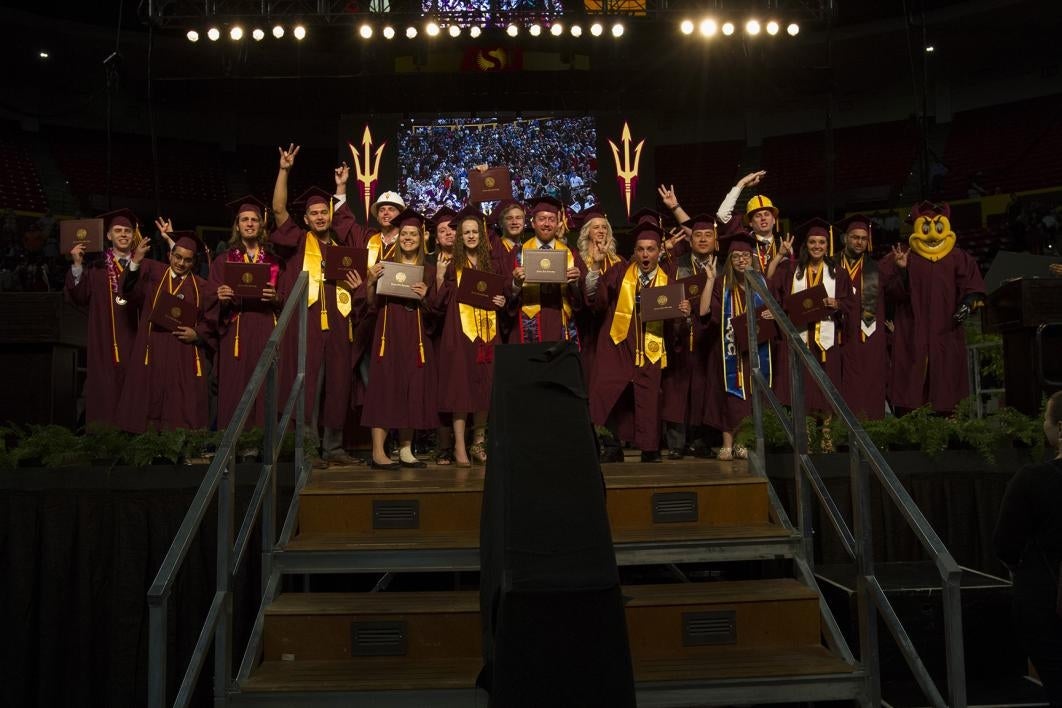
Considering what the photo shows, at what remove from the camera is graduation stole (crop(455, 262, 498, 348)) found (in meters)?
6.38

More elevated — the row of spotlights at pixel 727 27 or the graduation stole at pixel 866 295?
the row of spotlights at pixel 727 27

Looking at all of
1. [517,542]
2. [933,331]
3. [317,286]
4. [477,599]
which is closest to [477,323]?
[317,286]

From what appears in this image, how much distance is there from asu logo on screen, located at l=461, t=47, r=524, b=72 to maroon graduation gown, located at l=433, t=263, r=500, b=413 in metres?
10.9

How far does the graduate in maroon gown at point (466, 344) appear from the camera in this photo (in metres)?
6.25

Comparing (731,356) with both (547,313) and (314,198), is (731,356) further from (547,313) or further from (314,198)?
(314,198)

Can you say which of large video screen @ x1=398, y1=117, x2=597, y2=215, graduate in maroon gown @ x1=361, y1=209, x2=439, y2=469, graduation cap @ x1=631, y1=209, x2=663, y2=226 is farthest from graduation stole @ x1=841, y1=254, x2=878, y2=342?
large video screen @ x1=398, y1=117, x2=597, y2=215

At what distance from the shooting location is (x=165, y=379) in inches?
294

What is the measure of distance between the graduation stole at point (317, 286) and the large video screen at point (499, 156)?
36.0ft

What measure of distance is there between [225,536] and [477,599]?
3.62ft

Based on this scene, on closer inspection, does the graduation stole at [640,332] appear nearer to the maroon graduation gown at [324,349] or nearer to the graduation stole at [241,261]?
the maroon graduation gown at [324,349]

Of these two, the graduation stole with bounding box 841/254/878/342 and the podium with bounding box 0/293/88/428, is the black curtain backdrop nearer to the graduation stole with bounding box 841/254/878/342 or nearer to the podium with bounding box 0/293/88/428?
the podium with bounding box 0/293/88/428

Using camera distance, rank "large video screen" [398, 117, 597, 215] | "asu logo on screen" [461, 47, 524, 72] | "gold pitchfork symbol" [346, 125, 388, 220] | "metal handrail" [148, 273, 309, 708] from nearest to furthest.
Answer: "metal handrail" [148, 273, 309, 708], "gold pitchfork symbol" [346, 125, 388, 220], "asu logo on screen" [461, 47, 524, 72], "large video screen" [398, 117, 597, 215]

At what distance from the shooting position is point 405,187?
18266 millimetres

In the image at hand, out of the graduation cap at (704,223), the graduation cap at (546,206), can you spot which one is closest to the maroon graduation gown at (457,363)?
the graduation cap at (546,206)
